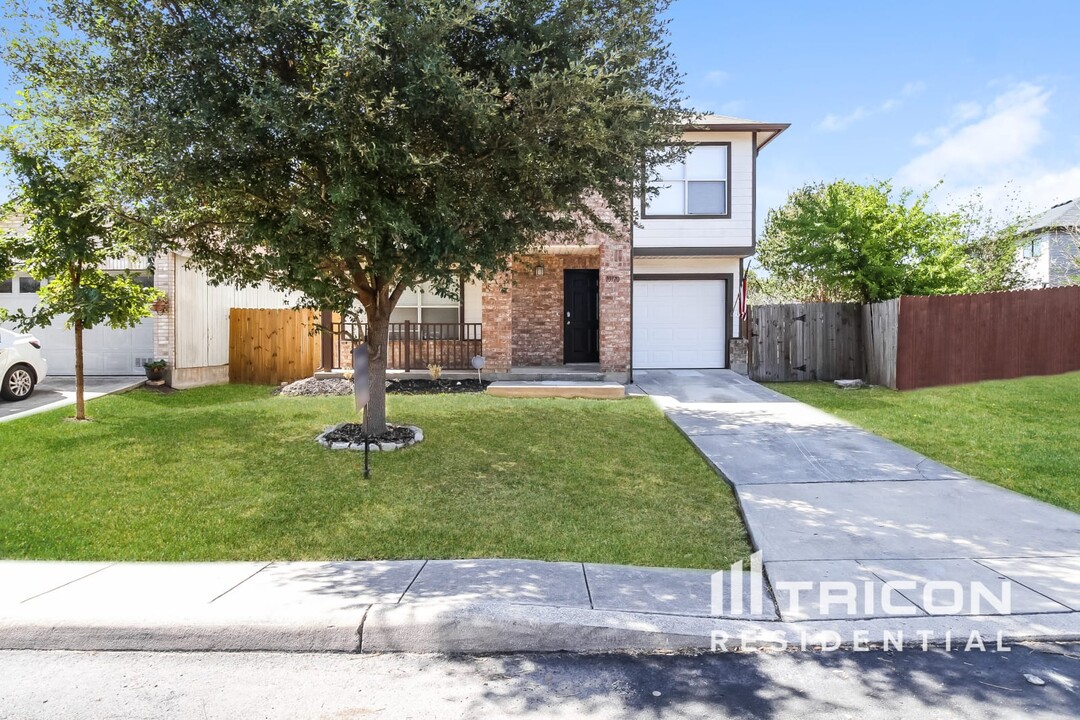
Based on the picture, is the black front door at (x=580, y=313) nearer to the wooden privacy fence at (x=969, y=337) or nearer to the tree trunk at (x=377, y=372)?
the wooden privacy fence at (x=969, y=337)

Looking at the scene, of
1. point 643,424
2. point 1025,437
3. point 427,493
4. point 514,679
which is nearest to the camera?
point 514,679

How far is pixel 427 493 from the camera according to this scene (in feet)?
20.4

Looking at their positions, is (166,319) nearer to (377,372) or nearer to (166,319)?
(166,319)

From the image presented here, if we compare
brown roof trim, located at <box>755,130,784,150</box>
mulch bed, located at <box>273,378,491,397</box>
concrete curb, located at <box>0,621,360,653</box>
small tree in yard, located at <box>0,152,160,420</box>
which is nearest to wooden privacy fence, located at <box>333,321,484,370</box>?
mulch bed, located at <box>273,378,491,397</box>

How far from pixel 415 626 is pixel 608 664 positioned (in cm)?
110

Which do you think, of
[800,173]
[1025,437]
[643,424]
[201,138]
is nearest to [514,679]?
[201,138]

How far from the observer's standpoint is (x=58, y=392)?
38.5 feet

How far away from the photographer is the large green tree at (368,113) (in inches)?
215

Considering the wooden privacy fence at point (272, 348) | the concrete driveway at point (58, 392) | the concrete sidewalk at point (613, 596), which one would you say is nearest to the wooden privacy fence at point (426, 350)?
the wooden privacy fence at point (272, 348)

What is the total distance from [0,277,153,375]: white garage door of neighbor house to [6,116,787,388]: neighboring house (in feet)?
0.07

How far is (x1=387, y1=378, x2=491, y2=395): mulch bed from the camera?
12.1 metres

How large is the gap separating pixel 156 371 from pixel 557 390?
316 inches

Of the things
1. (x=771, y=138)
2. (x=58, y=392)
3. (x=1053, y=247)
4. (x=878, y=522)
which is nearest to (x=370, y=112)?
(x=878, y=522)

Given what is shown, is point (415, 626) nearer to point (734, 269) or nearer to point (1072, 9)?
point (734, 269)
